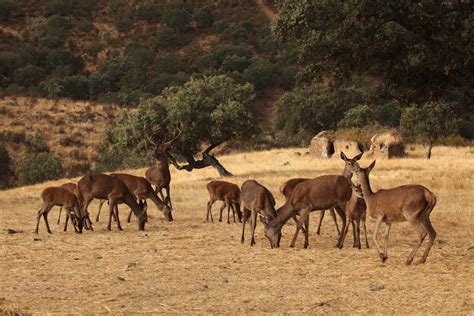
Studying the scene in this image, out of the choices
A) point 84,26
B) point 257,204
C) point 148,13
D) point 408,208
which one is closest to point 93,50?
point 84,26

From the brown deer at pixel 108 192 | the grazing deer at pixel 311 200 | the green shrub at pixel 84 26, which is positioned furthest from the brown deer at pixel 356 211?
the green shrub at pixel 84 26

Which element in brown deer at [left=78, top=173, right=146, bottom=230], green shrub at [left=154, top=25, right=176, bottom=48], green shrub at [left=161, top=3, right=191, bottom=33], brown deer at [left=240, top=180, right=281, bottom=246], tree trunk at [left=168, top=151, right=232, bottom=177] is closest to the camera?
brown deer at [left=240, top=180, right=281, bottom=246]

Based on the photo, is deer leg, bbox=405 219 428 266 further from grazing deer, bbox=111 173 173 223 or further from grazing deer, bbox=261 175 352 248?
grazing deer, bbox=111 173 173 223

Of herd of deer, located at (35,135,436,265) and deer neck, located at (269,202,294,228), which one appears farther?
deer neck, located at (269,202,294,228)

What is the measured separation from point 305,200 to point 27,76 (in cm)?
7509

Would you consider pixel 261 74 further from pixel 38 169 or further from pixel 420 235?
pixel 420 235

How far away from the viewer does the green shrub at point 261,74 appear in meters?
87.2

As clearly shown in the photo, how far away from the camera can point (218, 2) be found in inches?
4380

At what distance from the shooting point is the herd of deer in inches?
507

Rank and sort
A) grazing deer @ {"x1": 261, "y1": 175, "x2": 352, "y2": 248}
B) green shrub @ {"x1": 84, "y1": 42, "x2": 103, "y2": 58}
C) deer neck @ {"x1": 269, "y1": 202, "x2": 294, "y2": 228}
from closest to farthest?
grazing deer @ {"x1": 261, "y1": 175, "x2": 352, "y2": 248} < deer neck @ {"x1": 269, "y1": 202, "x2": 294, "y2": 228} < green shrub @ {"x1": 84, "y1": 42, "x2": 103, "y2": 58}

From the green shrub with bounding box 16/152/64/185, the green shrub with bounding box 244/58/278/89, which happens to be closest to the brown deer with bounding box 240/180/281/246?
the green shrub with bounding box 16/152/64/185

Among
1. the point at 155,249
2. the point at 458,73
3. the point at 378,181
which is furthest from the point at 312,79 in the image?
the point at 378,181

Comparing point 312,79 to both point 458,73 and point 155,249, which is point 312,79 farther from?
point 155,249

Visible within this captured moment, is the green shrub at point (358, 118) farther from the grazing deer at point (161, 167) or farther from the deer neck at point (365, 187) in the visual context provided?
the deer neck at point (365, 187)
